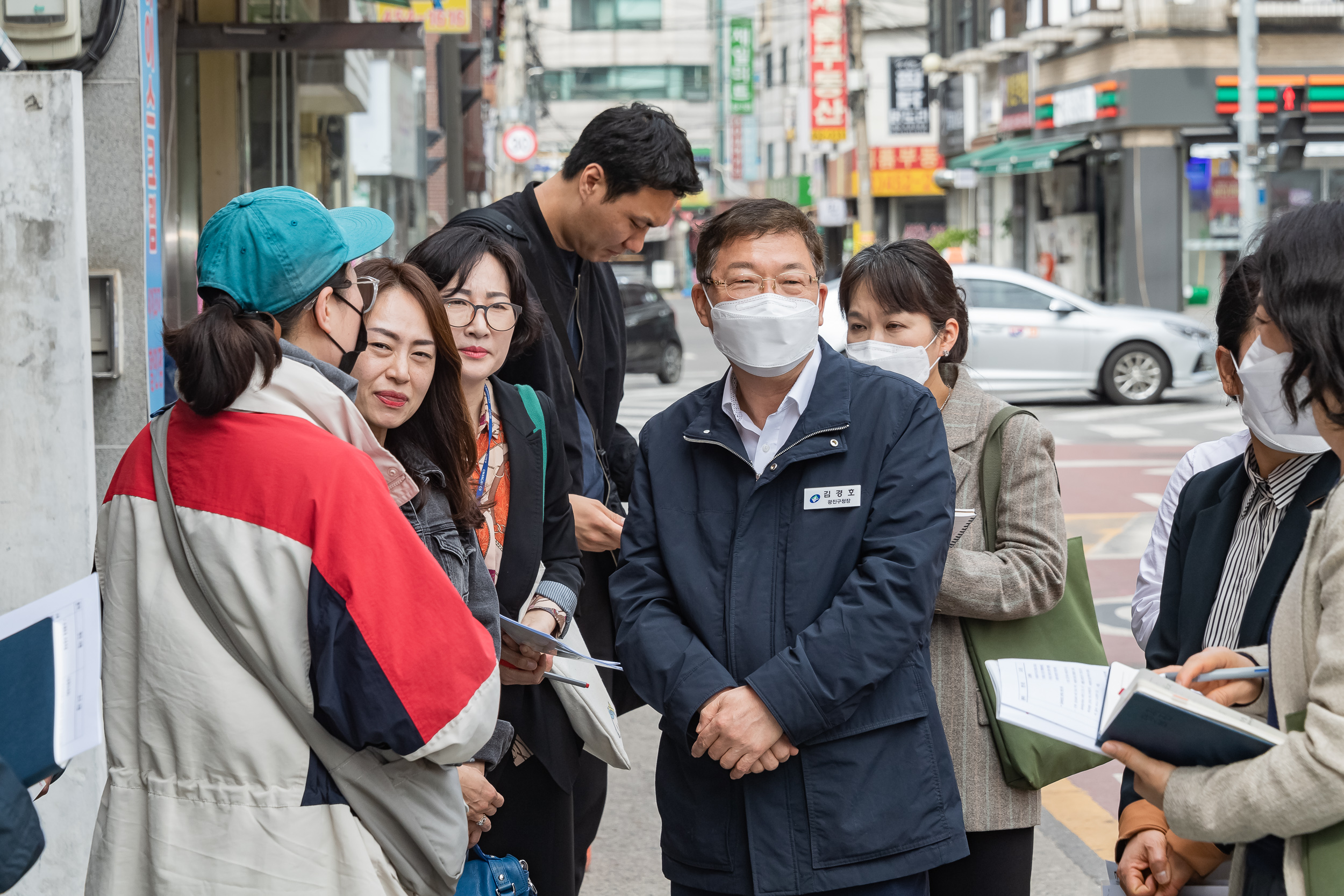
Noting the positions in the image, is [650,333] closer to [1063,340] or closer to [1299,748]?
[1063,340]

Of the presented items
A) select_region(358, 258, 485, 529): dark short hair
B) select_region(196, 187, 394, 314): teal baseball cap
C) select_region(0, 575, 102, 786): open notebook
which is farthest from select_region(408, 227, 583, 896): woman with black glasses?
select_region(0, 575, 102, 786): open notebook

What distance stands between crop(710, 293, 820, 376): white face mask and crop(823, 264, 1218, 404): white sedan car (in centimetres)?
1320

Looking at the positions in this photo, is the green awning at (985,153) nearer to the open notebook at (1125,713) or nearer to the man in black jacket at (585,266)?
the man in black jacket at (585,266)

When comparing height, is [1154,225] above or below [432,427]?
above

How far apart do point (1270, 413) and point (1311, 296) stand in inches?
16.2

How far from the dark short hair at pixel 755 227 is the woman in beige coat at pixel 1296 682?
2.96ft

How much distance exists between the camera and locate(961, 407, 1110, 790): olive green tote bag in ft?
9.37

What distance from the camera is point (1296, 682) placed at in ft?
6.31

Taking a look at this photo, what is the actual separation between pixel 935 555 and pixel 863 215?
30892mm

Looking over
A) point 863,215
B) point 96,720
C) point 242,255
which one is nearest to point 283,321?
point 242,255

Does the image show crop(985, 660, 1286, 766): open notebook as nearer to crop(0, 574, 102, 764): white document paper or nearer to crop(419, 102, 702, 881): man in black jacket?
crop(0, 574, 102, 764): white document paper

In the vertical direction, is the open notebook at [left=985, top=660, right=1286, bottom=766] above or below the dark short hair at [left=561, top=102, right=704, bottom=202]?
below

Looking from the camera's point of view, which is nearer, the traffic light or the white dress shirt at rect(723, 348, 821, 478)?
the white dress shirt at rect(723, 348, 821, 478)

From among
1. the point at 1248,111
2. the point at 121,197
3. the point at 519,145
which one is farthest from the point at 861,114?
the point at 121,197
